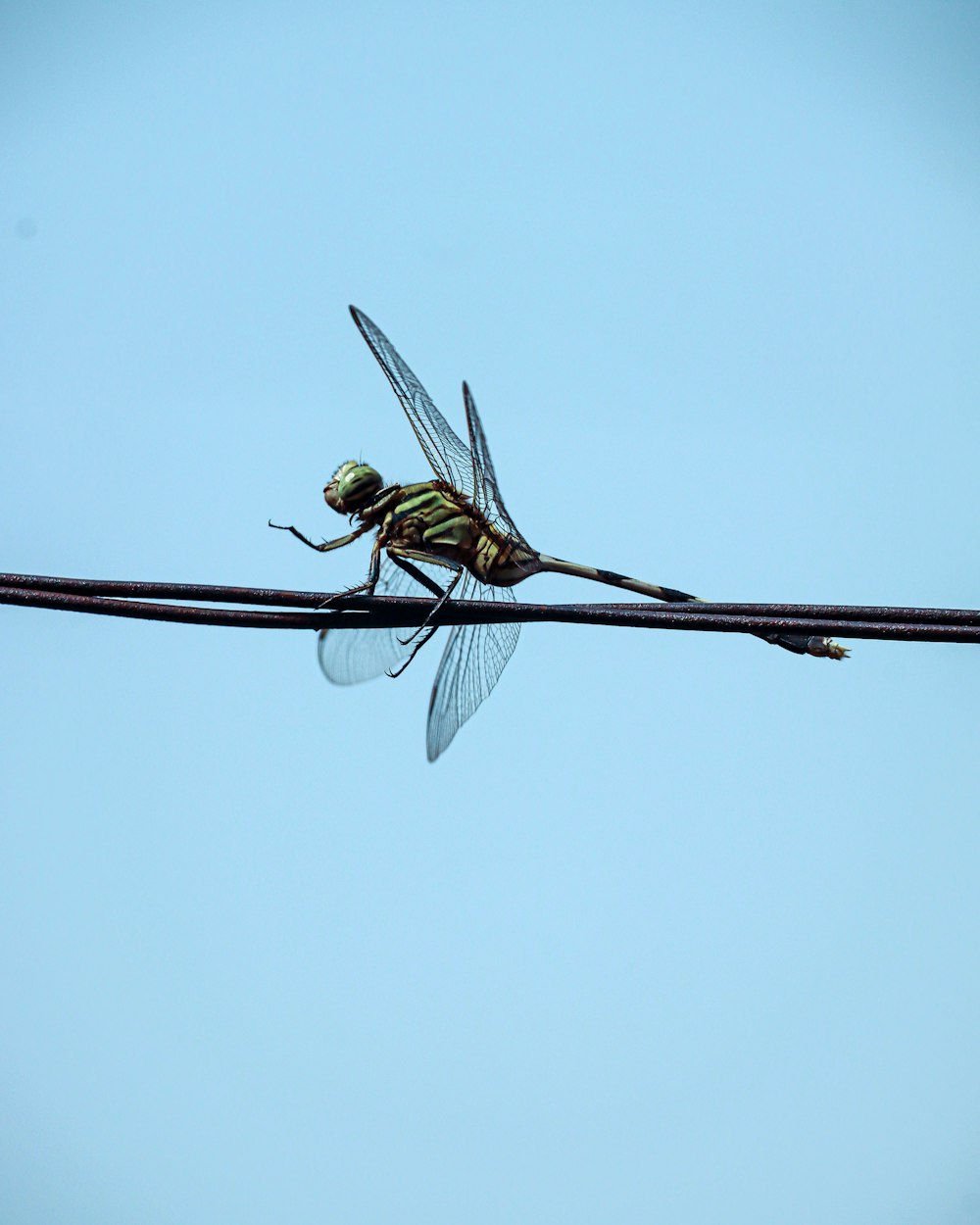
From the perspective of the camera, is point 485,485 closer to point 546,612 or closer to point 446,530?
point 446,530

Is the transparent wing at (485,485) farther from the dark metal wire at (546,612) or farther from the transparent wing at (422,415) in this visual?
the dark metal wire at (546,612)

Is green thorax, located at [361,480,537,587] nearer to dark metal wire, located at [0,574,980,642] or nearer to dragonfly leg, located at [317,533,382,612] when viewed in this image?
dragonfly leg, located at [317,533,382,612]

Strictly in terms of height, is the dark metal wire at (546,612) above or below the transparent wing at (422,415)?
below

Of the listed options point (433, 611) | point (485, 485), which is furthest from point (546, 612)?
point (485, 485)

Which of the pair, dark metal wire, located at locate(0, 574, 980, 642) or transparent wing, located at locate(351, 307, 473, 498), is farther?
transparent wing, located at locate(351, 307, 473, 498)

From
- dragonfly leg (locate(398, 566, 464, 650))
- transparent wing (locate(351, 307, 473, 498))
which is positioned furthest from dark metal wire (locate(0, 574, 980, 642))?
transparent wing (locate(351, 307, 473, 498))

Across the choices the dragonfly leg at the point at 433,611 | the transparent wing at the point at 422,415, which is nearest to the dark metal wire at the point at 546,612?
the dragonfly leg at the point at 433,611

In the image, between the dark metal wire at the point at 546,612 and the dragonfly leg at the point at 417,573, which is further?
the dragonfly leg at the point at 417,573

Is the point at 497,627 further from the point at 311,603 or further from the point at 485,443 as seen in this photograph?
the point at 311,603
